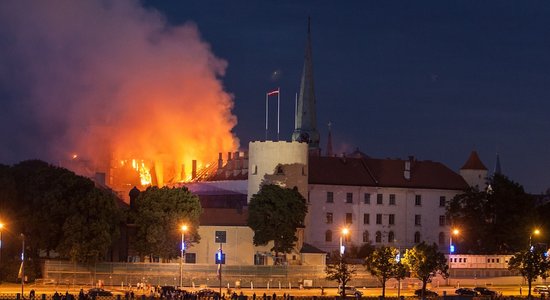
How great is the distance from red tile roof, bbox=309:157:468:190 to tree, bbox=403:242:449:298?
4306 centimetres

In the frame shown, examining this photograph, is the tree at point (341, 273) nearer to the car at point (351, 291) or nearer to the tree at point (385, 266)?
the car at point (351, 291)

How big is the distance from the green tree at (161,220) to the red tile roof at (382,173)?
3327cm

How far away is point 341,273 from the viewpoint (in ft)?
362

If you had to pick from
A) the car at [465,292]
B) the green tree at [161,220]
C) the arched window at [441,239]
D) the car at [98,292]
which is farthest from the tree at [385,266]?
the arched window at [441,239]

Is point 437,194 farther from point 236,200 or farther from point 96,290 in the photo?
point 96,290

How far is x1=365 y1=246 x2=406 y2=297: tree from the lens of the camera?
110500 mm

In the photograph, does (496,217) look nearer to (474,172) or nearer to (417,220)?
(417,220)

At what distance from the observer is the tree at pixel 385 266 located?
110 metres

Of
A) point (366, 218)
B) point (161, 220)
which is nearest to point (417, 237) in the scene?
point (366, 218)

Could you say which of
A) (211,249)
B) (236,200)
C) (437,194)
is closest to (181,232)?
(211,249)

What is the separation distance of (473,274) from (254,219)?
22234 mm

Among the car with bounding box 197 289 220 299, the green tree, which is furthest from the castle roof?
the car with bounding box 197 289 220 299

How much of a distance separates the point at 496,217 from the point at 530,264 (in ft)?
114

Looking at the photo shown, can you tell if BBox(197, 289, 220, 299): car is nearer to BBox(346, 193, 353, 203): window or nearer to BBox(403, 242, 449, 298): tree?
BBox(403, 242, 449, 298): tree
